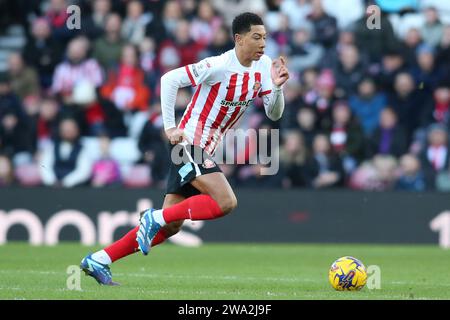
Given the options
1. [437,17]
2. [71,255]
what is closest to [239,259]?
[71,255]

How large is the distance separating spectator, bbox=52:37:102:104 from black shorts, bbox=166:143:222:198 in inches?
305

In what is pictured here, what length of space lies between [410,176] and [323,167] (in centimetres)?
129

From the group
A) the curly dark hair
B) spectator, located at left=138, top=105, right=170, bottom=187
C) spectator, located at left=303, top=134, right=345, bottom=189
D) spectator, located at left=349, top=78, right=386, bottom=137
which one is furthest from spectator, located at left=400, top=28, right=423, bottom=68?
the curly dark hair

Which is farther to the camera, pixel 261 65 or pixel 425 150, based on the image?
pixel 425 150

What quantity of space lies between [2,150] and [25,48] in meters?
2.07

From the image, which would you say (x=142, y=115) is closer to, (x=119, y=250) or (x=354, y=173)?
(x=354, y=173)

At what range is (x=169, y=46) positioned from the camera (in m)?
17.0

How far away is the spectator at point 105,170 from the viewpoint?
15914 mm

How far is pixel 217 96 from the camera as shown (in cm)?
923

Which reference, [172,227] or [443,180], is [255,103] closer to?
[443,180]

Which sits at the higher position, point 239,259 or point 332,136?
point 332,136

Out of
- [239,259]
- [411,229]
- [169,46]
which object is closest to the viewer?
[239,259]

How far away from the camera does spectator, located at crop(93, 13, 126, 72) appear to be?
17031 mm

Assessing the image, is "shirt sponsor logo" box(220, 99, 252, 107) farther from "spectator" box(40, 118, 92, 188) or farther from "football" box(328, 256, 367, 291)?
"spectator" box(40, 118, 92, 188)
